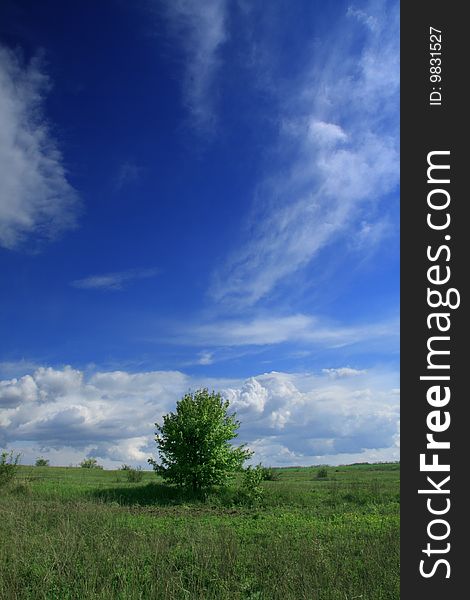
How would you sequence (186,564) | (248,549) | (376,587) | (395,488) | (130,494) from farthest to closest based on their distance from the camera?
(395,488), (130,494), (248,549), (186,564), (376,587)

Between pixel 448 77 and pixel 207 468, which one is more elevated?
pixel 448 77

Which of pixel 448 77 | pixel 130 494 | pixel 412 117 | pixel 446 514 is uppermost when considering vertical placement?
pixel 448 77

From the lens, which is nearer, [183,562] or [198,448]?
[183,562]

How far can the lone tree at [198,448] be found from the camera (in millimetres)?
27156

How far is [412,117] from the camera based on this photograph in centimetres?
746

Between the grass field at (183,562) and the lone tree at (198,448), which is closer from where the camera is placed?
the grass field at (183,562)

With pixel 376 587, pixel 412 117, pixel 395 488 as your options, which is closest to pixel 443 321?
pixel 412 117

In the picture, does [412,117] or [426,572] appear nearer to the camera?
[426,572]

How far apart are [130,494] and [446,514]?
22.7 meters

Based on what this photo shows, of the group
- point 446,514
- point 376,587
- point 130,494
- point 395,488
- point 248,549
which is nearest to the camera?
point 446,514

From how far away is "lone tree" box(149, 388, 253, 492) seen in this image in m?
27.2

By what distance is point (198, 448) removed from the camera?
1094 inches

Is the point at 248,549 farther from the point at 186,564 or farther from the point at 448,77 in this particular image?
the point at 448,77

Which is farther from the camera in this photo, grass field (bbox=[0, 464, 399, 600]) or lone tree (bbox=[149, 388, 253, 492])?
lone tree (bbox=[149, 388, 253, 492])
